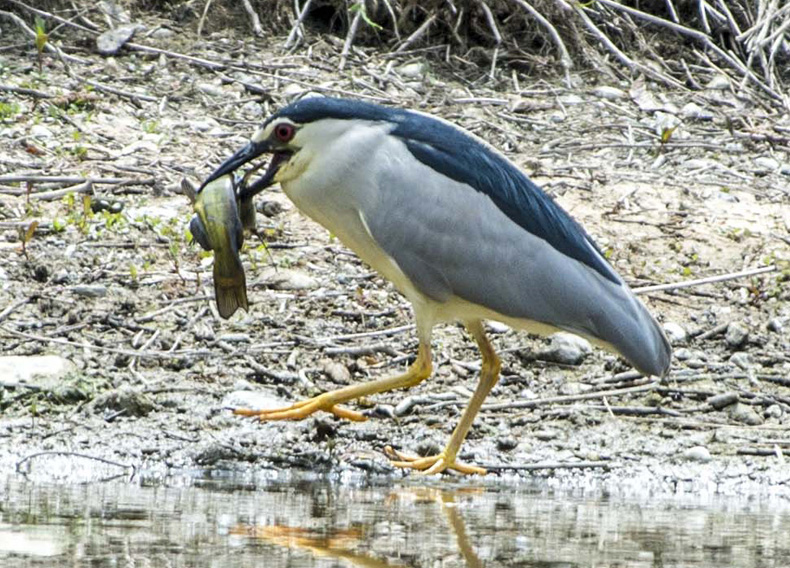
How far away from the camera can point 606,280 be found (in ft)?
19.1

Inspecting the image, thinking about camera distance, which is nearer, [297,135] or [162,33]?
[297,135]

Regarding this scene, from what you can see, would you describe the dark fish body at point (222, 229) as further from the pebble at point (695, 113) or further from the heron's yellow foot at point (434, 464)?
the pebble at point (695, 113)

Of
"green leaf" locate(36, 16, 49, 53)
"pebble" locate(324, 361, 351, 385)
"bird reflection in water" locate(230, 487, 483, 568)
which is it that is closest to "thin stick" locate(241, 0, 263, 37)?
"green leaf" locate(36, 16, 49, 53)

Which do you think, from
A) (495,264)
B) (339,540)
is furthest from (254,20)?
(339,540)

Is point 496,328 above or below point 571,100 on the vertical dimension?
below

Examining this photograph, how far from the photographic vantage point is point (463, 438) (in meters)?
5.77

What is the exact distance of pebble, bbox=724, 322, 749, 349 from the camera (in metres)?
6.84

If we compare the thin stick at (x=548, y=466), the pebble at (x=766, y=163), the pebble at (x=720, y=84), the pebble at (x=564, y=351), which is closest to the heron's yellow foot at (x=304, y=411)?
the thin stick at (x=548, y=466)

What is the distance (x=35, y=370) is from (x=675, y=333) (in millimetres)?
2885

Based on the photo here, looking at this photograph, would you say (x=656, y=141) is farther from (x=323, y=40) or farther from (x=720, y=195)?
(x=323, y=40)

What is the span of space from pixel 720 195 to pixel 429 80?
241 cm

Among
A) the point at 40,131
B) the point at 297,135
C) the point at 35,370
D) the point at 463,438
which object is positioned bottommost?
the point at 463,438

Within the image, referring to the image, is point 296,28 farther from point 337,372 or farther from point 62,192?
point 337,372

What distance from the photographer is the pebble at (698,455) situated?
19.4ft
